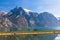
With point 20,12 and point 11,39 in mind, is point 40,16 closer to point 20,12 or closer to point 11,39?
point 20,12

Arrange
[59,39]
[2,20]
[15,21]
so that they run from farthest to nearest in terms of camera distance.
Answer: [15,21] < [2,20] < [59,39]

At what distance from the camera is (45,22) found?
9162 cm

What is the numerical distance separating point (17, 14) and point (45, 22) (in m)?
13.9

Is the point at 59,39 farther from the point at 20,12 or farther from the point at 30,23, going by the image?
the point at 20,12

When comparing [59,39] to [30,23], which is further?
[30,23]

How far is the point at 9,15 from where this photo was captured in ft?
296

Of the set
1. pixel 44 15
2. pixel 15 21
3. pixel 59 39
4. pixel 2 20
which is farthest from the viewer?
pixel 44 15

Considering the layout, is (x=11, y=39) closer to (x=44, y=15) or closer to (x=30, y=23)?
(x=30, y=23)

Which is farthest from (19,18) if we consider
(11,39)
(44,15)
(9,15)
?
(11,39)

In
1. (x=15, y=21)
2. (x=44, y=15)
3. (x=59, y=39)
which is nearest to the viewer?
(x=59, y=39)

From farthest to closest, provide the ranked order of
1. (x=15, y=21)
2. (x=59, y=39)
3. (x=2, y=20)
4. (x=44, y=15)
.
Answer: (x=44, y=15) < (x=15, y=21) < (x=2, y=20) < (x=59, y=39)

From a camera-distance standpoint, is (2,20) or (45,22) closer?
(2,20)

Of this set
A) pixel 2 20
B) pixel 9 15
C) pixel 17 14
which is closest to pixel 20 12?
pixel 17 14

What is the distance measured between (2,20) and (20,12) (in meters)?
19.2
